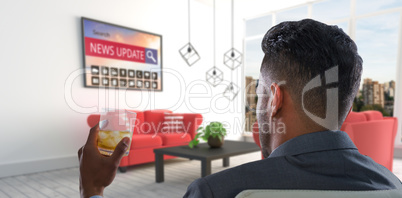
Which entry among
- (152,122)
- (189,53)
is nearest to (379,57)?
(189,53)

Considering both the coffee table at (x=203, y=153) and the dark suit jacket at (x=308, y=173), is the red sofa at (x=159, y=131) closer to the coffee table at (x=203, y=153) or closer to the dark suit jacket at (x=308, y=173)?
the coffee table at (x=203, y=153)

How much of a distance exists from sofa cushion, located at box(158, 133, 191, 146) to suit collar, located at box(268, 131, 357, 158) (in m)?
3.56

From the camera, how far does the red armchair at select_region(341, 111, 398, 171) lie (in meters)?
2.49

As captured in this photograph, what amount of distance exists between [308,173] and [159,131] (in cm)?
405

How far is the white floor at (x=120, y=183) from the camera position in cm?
A: 265

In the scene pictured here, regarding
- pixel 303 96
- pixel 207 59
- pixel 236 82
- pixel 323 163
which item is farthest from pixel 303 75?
pixel 236 82

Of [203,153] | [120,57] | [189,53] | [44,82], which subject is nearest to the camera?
[203,153]

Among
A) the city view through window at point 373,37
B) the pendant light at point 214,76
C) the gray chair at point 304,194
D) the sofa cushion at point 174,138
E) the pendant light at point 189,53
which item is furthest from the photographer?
the pendant light at point 214,76

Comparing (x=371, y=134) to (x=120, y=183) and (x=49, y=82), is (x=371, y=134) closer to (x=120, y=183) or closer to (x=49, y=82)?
(x=120, y=183)

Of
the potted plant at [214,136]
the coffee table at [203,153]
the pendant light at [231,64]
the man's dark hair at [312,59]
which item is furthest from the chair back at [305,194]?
the pendant light at [231,64]

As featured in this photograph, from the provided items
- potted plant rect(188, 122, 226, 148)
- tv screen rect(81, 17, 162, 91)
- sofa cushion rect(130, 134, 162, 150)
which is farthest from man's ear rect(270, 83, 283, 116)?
tv screen rect(81, 17, 162, 91)

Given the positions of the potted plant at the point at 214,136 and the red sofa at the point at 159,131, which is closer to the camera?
the potted plant at the point at 214,136

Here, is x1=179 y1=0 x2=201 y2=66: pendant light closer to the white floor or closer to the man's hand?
the white floor

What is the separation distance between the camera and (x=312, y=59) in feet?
1.70
